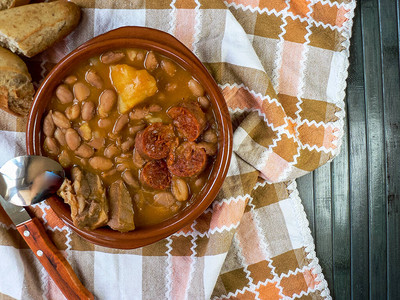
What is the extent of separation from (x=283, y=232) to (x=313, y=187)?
10.8 inches

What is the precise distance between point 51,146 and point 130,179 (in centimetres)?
37

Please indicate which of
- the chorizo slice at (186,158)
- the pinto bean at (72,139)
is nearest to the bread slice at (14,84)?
the pinto bean at (72,139)

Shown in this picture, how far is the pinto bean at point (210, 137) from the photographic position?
181 centimetres

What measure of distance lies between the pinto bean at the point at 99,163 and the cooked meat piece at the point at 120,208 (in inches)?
3.3

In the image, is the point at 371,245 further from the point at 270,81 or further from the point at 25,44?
the point at 25,44

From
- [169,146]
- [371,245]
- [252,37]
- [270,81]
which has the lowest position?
[371,245]

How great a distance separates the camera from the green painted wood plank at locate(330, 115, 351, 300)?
2146 millimetres

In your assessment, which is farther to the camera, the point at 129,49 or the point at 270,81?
the point at 270,81

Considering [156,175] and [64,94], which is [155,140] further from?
[64,94]

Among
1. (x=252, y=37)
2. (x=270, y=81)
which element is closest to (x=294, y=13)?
(x=252, y=37)

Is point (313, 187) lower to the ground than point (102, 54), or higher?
lower

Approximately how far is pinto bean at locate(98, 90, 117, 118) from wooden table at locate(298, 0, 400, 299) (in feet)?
3.35

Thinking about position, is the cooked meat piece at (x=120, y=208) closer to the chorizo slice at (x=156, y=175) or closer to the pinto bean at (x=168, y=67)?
the chorizo slice at (x=156, y=175)

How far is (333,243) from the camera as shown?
2.16 metres
